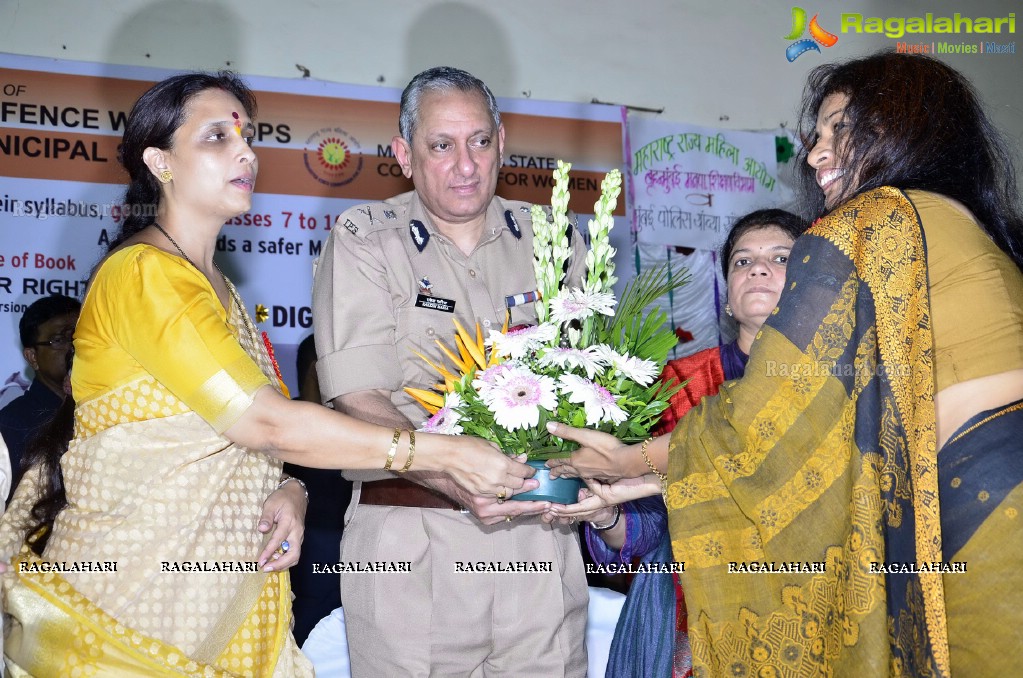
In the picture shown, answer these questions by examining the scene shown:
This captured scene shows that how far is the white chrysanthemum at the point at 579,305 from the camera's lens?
8.16ft

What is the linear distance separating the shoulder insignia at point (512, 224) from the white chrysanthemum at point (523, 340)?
751 millimetres

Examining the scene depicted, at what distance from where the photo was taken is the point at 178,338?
220 centimetres

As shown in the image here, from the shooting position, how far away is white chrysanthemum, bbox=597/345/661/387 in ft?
8.03

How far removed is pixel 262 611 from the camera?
2.41 meters

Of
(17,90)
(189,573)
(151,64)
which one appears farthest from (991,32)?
(189,573)

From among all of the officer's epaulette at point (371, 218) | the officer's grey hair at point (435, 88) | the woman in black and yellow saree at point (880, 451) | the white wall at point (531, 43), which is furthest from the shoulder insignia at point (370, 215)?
the white wall at point (531, 43)

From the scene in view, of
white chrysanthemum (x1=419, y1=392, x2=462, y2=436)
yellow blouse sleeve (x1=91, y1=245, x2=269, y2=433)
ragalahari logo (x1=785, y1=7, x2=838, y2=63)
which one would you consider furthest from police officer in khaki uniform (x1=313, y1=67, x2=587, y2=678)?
ragalahari logo (x1=785, y1=7, x2=838, y2=63)

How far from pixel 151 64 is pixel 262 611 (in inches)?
115

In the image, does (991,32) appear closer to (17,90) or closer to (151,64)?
(151,64)

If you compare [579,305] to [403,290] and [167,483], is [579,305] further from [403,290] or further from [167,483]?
A: [167,483]

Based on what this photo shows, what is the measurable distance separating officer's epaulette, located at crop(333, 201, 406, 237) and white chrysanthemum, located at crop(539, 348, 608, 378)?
83 cm

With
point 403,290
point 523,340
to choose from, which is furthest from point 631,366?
point 403,290

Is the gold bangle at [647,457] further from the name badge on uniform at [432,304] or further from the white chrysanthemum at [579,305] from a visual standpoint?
the name badge on uniform at [432,304]

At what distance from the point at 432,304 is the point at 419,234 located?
0.24 meters
